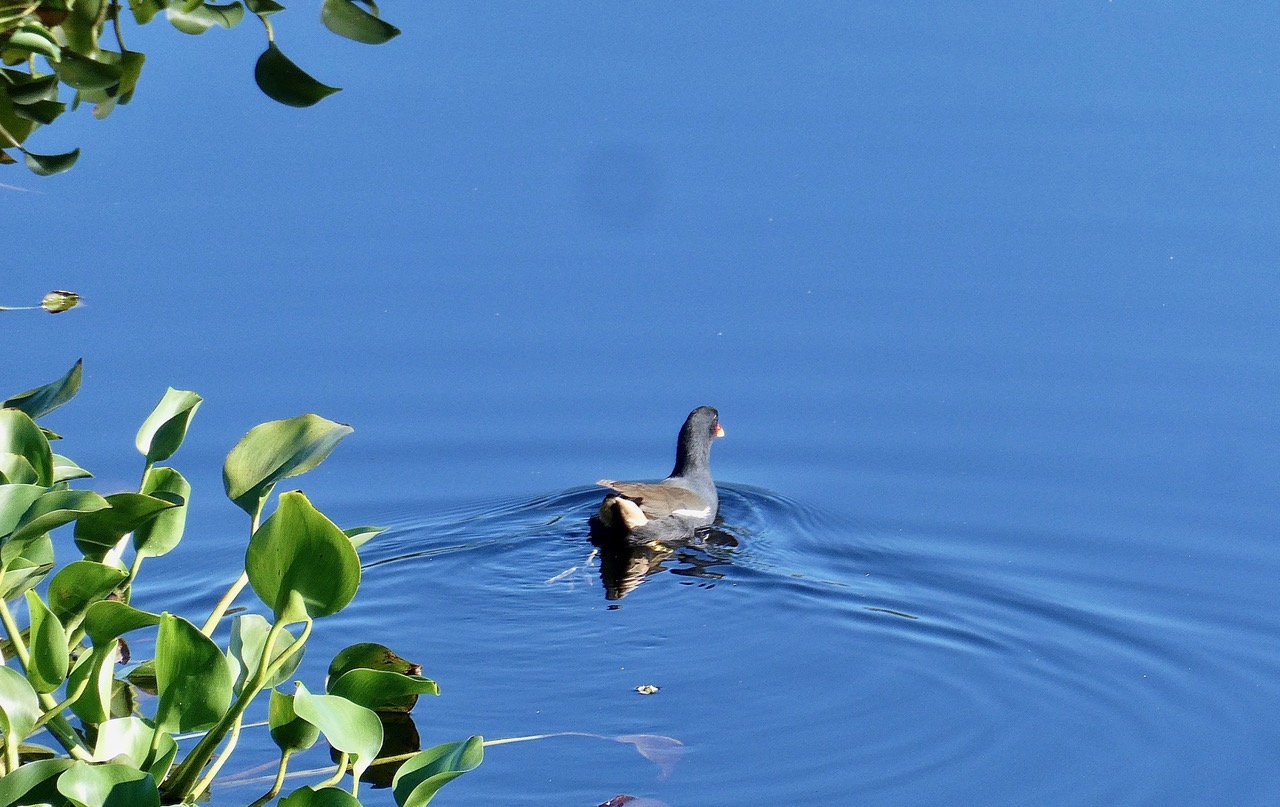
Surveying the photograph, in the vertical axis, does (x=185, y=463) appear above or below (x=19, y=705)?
below

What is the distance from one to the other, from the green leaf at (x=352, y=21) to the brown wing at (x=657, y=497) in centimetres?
478

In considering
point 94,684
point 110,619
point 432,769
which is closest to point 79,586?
point 110,619

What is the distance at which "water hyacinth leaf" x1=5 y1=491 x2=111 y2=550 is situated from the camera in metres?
2.37

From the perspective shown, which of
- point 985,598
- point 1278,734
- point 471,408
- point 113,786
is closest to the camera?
point 113,786

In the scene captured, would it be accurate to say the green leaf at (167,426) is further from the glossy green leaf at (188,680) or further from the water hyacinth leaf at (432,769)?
the water hyacinth leaf at (432,769)

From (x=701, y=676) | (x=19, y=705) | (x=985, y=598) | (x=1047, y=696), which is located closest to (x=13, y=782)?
(x=19, y=705)

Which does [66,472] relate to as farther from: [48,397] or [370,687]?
[370,687]

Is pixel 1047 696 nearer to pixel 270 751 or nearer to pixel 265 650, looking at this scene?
pixel 270 751

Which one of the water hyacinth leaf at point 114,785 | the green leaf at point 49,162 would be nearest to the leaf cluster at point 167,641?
the water hyacinth leaf at point 114,785

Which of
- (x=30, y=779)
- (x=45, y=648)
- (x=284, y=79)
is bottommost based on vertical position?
(x=30, y=779)

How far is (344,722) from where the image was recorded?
2.44m

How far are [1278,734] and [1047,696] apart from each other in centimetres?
81

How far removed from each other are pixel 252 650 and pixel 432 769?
0.44 metres

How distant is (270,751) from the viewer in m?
4.68
